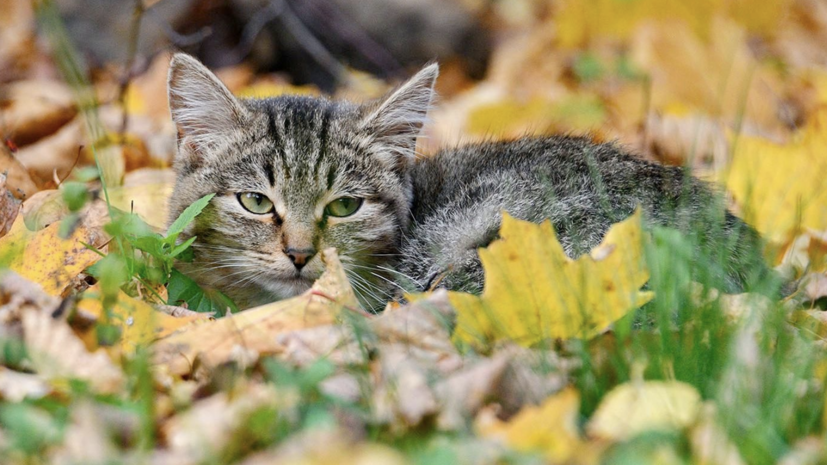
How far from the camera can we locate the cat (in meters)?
2.52

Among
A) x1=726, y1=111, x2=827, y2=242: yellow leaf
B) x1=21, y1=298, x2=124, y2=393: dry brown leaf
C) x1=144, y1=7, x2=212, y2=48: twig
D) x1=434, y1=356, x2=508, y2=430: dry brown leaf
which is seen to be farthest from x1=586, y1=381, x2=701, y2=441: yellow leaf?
x1=144, y1=7, x2=212, y2=48: twig

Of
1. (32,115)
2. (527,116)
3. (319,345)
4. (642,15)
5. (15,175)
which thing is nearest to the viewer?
(319,345)

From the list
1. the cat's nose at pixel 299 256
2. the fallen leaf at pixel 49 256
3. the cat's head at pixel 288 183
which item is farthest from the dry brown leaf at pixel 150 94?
the fallen leaf at pixel 49 256

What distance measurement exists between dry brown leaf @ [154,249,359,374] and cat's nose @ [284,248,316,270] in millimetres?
516

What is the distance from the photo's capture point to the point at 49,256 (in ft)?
7.14

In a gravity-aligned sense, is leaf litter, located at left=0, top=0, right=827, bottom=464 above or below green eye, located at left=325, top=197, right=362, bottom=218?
above

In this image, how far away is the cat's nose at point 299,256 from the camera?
2.55 meters

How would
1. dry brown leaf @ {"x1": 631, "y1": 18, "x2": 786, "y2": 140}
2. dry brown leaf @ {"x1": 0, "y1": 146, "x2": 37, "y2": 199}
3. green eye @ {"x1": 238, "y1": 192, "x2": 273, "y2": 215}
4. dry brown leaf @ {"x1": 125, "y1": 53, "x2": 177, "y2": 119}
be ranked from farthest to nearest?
1. dry brown leaf @ {"x1": 125, "y1": 53, "x2": 177, "y2": 119}
2. dry brown leaf @ {"x1": 631, "y1": 18, "x2": 786, "y2": 140}
3. dry brown leaf @ {"x1": 0, "y1": 146, "x2": 37, "y2": 199}
4. green eye @ {"x1": 238, "y1": 192, "x2": 273, "y2": 215}

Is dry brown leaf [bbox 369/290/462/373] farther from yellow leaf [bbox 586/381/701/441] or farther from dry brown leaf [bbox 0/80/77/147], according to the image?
dry brown leaf [bbox 0/80/77/147]

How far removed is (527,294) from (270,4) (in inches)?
169

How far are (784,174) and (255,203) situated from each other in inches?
84.6

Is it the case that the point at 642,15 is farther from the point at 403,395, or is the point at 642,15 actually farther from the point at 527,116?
the point at 403,395

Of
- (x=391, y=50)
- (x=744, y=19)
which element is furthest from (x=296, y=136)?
(x=744, y=19)

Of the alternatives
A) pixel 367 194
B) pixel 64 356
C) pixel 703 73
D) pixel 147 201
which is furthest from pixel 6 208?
pixel 703 73
